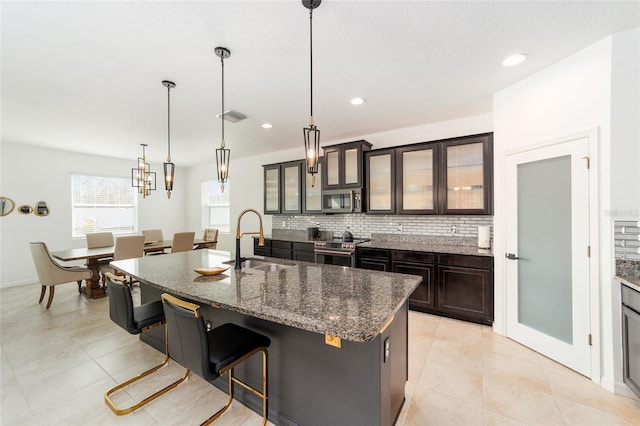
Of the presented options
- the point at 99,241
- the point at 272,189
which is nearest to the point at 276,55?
the point at 272,189

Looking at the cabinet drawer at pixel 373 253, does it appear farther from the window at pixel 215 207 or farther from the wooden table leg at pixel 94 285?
the wooden table leg at pixel 94 285

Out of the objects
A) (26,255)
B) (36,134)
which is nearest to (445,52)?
(36,134)

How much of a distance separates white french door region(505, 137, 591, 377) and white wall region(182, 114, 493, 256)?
114 cm

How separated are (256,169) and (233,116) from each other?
2.66 m

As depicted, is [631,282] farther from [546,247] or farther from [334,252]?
[334,252]

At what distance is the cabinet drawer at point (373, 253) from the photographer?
149 inches

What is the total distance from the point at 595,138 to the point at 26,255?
866 centimetres

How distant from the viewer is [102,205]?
619 centimetres

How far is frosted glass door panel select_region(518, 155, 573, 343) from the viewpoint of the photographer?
2.40 m

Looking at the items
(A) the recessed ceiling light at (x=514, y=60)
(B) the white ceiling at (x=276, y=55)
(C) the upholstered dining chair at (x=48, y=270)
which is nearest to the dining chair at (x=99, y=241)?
(C) the upholstered dining chair at (x=48, y=270)

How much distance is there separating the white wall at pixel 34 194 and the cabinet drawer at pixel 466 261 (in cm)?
731

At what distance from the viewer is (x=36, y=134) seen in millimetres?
4445

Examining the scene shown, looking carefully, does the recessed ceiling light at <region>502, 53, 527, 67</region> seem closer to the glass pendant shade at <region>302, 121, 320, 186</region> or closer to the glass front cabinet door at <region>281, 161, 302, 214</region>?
the glass pendant shade at <region>302, 121, 320, 186</region>

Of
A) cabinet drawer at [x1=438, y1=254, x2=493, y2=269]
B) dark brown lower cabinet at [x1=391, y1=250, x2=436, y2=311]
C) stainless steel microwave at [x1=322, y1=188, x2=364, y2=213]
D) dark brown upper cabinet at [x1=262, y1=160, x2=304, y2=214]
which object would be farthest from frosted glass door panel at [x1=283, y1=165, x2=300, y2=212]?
cabinet drawer at [x1=438, y1=254, x2=493, y2=269]
